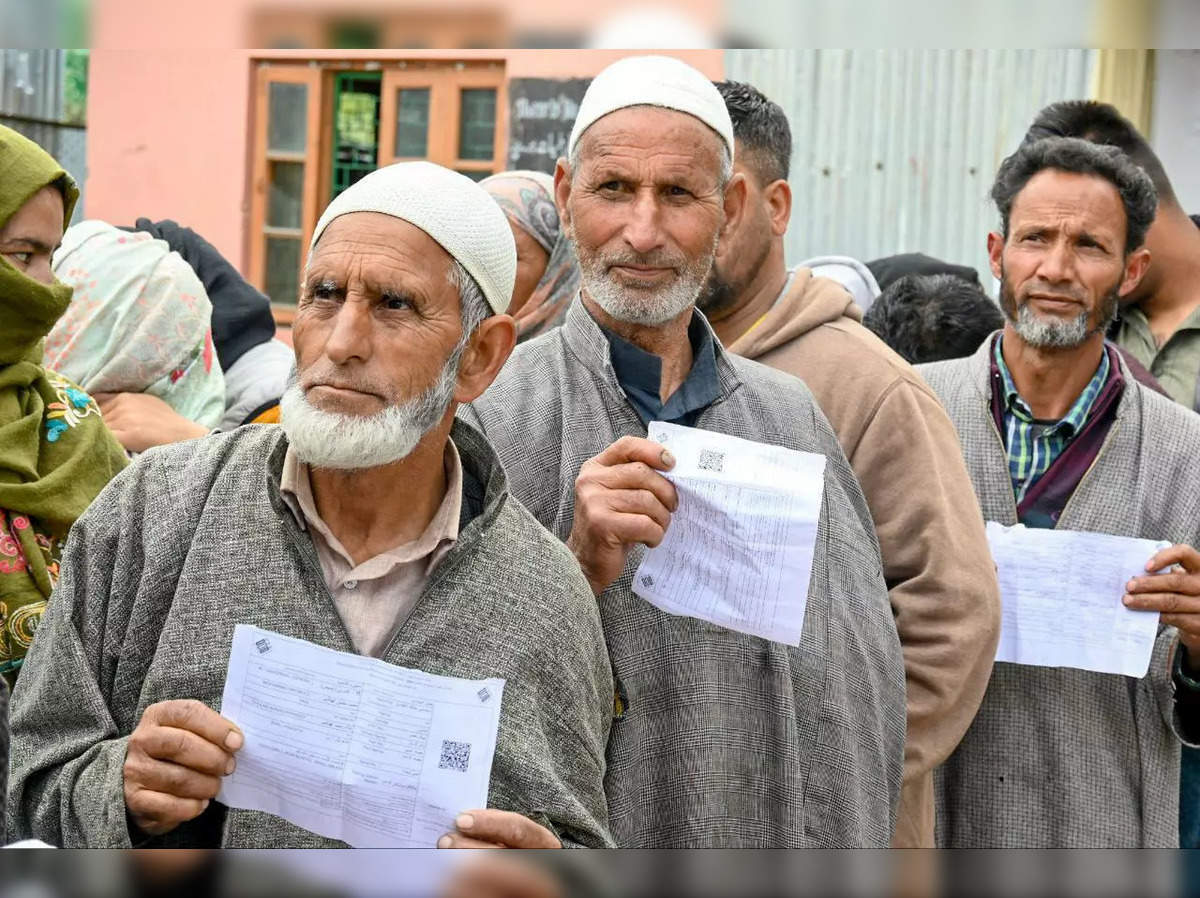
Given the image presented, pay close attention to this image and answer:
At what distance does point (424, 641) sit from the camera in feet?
6.46

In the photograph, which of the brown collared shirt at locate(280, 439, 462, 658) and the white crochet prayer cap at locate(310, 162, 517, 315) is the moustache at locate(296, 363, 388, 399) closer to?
the brown collared shirt at locate(280, 439, 462, 658)

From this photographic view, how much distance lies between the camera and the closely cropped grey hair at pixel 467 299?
218 cm

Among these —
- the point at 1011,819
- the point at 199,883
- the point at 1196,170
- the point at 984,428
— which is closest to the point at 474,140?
the point at 1196,170

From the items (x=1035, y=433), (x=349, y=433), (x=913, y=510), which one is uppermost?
(x=349, y=433)

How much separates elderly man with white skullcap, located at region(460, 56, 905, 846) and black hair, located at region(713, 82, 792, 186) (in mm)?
754

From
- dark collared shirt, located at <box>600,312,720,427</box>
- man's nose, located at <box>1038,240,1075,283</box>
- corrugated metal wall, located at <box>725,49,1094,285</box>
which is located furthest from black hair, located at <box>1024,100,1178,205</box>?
corrugated metal wall, located at <box>725,49,1094,285</box>

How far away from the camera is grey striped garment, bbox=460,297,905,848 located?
247cm

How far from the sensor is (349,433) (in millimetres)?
2016

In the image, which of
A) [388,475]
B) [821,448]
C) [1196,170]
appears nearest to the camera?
[388,475]

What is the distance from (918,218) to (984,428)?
15.8ft

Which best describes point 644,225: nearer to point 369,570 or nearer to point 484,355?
point 484,355

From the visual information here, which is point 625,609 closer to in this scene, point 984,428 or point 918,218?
point 984,428

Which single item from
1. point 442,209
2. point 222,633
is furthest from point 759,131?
point 222,633

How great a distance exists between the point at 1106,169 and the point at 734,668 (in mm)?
1777
